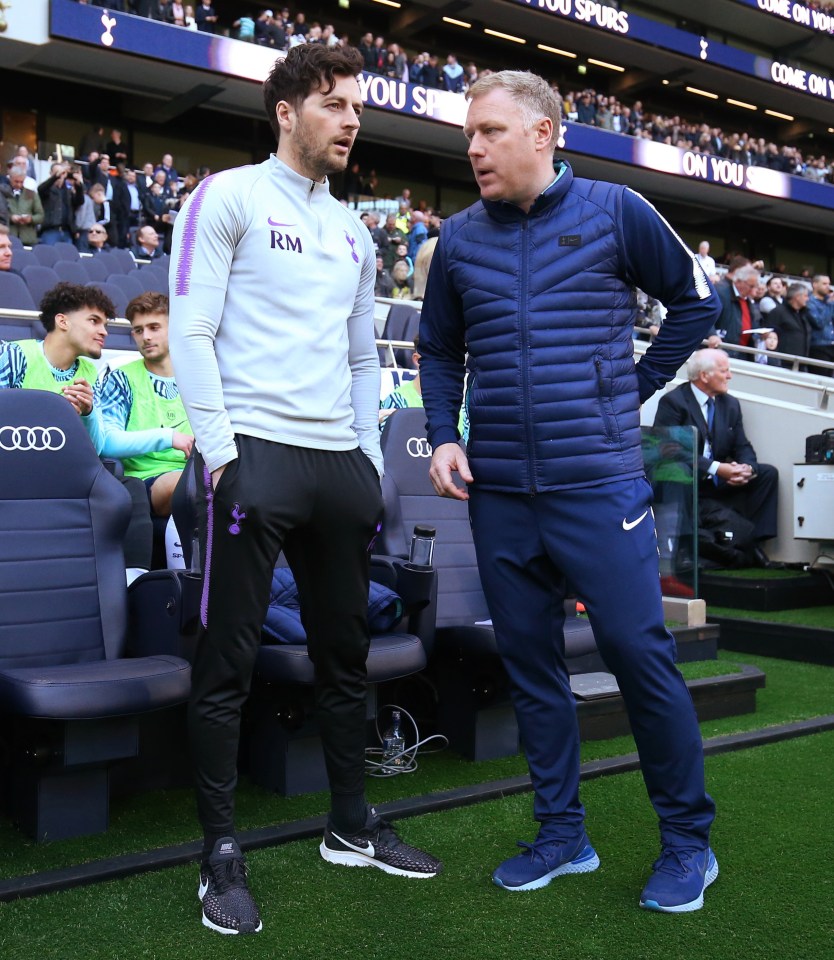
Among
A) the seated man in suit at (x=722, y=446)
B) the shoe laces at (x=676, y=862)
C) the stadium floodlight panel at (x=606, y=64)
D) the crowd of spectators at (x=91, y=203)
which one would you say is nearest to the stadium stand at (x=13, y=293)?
the crowd of spectators at (x=91, y=203)

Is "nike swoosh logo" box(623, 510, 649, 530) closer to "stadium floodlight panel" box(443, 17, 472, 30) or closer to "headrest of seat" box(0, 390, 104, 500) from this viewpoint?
"headrest of seat" box(0, 390, 104, 500)

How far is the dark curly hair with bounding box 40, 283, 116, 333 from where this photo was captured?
3945 mm

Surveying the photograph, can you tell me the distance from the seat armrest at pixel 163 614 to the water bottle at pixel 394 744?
0.76 meters

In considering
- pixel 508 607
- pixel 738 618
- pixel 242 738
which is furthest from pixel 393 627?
pixel 738 618

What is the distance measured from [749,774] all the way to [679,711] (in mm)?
1099

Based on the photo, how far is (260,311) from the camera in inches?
86.3


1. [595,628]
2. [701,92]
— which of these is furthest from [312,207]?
[701,92]

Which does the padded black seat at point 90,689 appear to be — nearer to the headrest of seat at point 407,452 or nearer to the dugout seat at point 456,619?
the dugout seat at point 456,619

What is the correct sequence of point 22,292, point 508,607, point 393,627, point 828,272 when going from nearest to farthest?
point 508,607, point 393,627, point 22,292, point 828,272

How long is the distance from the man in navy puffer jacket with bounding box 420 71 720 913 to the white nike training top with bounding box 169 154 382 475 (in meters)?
0.30

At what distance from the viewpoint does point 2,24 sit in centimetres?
1486

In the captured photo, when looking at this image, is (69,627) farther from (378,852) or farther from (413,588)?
(378,852)

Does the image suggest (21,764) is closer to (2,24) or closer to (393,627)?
(393,627)

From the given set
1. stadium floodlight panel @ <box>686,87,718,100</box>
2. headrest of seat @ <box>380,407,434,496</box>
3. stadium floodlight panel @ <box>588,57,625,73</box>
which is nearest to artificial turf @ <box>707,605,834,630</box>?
headrest of seat @ <box>380,407,434,496</box>
